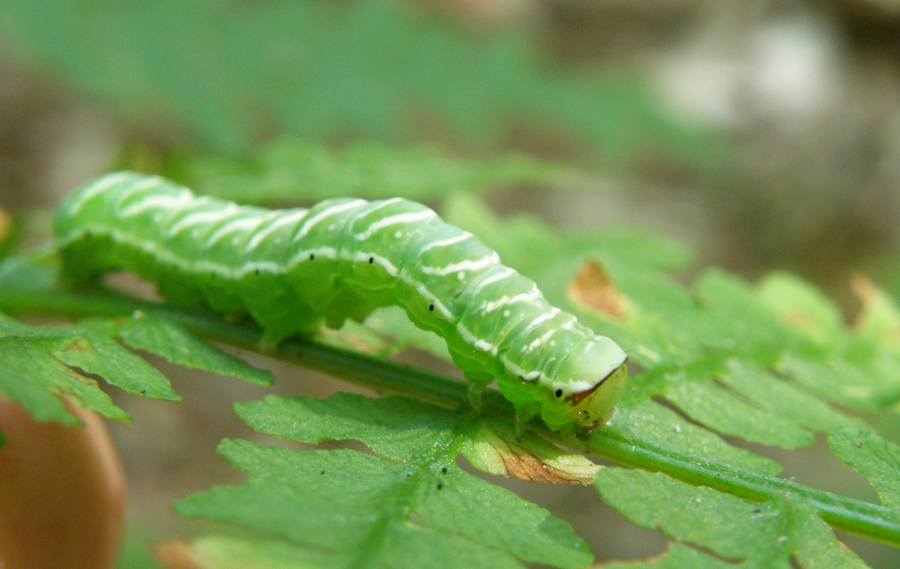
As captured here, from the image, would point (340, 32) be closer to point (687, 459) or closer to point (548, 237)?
point (548, 237)

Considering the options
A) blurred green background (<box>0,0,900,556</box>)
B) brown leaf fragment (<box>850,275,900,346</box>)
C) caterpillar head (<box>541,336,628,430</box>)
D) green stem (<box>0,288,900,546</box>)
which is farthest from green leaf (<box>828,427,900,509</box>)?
blurred green background (<box>0,0,900,556</box>)

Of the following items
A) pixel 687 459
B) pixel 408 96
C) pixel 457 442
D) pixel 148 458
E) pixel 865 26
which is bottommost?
pixel 148 458

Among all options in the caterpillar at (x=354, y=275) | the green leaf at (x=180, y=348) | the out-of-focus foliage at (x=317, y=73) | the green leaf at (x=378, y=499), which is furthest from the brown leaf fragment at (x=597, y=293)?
the out-of-focus foliage at (x=317, y=73)

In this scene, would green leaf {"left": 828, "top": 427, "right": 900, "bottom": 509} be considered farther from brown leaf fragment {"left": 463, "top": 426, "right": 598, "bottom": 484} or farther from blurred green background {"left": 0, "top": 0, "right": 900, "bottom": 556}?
blurred green background {"left": 0, "top": 0, "right": 900, "bottom": 556}

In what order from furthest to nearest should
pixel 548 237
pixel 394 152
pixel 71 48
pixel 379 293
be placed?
pixel 71 48 → pixel 394 152 → pixel 548 237 → pixel 379 293

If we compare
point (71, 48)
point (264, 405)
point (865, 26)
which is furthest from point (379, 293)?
point (865, 26)

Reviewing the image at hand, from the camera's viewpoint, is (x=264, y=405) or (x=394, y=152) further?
(x=394, y=152)
